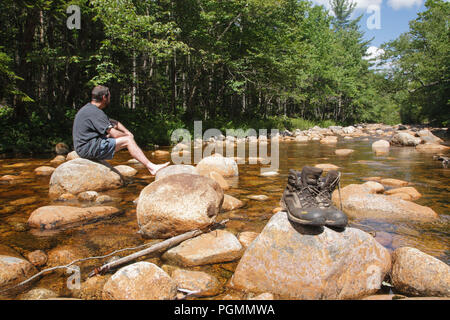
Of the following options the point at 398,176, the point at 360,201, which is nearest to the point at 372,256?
the point at 360,201

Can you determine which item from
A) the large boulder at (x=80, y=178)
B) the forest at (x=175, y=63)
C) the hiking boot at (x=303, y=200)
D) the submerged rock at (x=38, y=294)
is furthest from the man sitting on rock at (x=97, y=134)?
the forest at (x=175, y=63)

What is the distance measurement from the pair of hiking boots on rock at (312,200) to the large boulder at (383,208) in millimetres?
1470

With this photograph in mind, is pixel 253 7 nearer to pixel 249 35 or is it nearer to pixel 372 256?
pixel 249 35

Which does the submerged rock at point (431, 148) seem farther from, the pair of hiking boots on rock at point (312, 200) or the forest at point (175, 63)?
the pair of hiking boots on rock at point (312, 200)

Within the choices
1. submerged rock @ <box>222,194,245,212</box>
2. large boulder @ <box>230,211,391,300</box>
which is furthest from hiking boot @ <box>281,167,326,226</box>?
submerged rock @ <box>222,194,245,212</box>

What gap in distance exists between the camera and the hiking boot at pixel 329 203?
8.62ft

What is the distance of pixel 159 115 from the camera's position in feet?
62.3

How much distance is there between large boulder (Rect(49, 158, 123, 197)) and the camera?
18.4ft

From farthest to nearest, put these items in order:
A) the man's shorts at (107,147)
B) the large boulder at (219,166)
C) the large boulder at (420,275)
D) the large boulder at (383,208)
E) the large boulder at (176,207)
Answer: the large boulder at (219,166), the man's shorts at (107,147), the large boulder at (383,208), the large boulder at (176,207), the large boulder at (420,275)

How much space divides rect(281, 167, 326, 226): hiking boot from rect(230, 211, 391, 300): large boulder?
0.49 ft

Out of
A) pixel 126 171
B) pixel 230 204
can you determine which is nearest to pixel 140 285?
pixel 230 204

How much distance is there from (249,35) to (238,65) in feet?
12.5

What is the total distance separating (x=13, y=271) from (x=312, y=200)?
114 inches

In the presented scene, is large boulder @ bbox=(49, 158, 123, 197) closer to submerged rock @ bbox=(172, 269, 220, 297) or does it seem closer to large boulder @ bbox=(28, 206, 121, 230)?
large boulder @ bbox=(28, 206, 121, 230)
